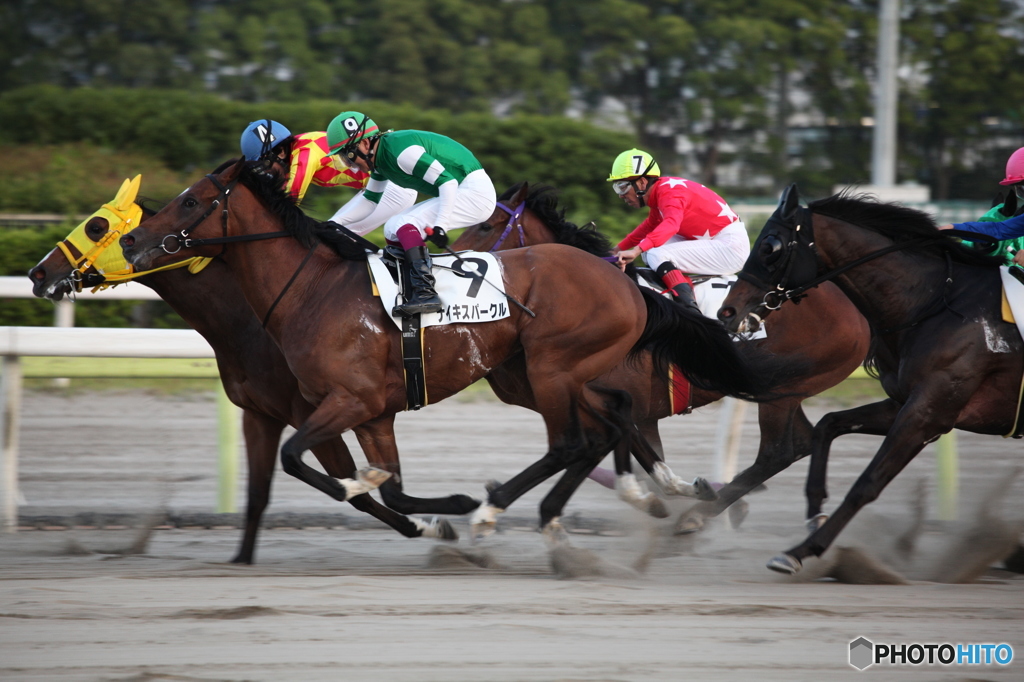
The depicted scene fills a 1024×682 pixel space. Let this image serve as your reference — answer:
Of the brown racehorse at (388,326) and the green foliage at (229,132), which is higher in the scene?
the green foliage at (229,132)

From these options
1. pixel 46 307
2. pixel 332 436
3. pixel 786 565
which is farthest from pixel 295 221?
pixel 46 307

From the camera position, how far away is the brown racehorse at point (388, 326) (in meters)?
→ 4.43

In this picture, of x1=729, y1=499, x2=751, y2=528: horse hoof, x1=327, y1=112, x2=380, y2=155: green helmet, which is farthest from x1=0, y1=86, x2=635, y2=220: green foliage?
x1=327, y1=112, x2=380, y2=155: green helmet

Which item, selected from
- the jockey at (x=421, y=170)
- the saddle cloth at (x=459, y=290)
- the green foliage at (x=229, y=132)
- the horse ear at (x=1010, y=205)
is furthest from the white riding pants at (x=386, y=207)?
the green foliage at (x=229, y=132)

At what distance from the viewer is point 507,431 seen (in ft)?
24.9

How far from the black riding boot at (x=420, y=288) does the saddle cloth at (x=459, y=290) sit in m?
0.05

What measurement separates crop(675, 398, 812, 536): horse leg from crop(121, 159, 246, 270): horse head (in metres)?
2.70

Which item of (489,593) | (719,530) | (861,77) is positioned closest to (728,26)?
(861,77)

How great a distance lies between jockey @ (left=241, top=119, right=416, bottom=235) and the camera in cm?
504

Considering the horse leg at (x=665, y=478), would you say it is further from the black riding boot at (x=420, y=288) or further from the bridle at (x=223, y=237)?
the bridle at (x=223, y=237)

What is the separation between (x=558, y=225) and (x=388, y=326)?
145 centimetres

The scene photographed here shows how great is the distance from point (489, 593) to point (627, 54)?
15.2 m

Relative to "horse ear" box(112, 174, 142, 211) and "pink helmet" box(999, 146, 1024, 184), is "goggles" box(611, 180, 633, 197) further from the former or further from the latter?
"horse ear" box(112, 174, 142, 211)

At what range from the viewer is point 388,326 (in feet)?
14.7
